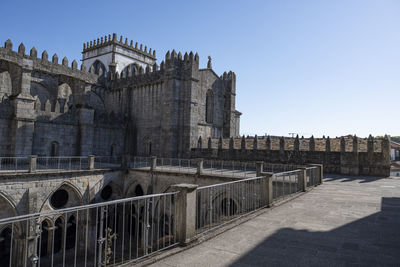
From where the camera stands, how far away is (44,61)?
1102 inches

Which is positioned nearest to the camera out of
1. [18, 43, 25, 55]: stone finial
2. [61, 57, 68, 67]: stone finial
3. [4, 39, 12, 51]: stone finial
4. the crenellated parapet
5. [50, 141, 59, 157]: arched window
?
the crenellated parapet

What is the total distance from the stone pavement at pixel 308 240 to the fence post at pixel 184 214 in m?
0.32

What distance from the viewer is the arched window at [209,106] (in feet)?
106

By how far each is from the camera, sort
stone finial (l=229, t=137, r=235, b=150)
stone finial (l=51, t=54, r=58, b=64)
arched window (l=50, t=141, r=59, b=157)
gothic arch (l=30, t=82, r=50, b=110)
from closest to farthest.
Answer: arched window (l=50, t=141, r=59, b=157) < stone finial (l=229, t=137, r=235, b=150) < gothic arch (l=30, t=82, r=50, b=110) < stone finial (l=51, t=54, r=58, b=64)

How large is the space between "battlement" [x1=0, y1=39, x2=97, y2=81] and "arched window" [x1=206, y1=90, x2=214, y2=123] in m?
14.8

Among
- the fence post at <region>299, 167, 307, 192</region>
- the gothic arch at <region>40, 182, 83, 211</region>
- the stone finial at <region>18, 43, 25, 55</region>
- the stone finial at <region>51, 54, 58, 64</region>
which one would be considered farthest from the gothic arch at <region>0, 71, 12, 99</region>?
the fence post at <region>299, 167, 307, 192</region>

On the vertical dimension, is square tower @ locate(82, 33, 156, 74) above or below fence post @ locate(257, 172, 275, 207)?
above

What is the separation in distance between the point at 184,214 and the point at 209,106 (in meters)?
27.3

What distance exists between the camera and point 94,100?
3347 cm

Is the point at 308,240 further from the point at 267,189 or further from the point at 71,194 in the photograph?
the point at 71,194

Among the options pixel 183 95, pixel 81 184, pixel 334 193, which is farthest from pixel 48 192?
pixel 334 193

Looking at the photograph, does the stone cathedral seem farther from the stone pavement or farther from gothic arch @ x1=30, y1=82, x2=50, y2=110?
the stone pavement

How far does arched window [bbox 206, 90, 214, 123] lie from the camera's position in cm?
3222

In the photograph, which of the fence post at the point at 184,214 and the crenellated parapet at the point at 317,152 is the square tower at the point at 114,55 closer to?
the crenellated parapet at the point at 317,152
